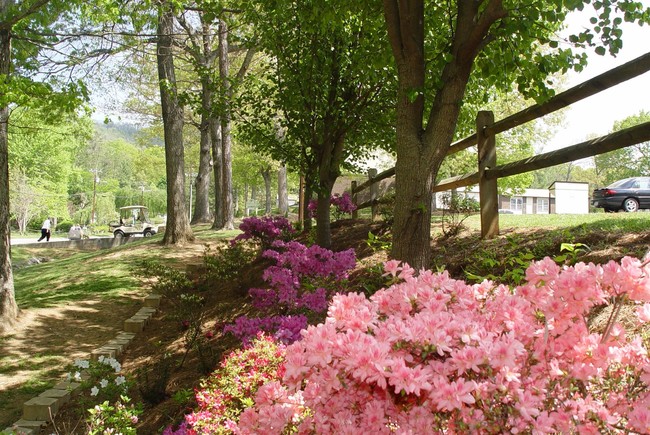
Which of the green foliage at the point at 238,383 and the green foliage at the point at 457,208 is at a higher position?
the green foliage at the point at 457,208

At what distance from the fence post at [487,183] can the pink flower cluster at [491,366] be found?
10.8 ft

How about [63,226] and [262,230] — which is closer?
[262,230]

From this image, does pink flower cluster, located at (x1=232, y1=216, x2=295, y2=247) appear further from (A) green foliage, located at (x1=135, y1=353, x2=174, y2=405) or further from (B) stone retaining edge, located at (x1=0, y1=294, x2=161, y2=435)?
(A) green foliage, located at (x1=135, y1=353, x2=174, y2=405)

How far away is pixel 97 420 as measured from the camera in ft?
9.63

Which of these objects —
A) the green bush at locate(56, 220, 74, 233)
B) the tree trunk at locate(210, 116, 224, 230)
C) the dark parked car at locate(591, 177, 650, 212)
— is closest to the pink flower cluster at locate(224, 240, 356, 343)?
the tree trunk at locate(210, 116, 224, 230)

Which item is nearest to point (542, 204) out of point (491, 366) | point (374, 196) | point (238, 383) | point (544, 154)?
point (374, 196)

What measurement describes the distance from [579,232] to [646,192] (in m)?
14.3

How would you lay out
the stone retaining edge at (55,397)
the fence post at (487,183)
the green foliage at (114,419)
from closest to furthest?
the green foliage at (114,419)
the stone retaining edge at (55,397)
the fence post at (487,183)

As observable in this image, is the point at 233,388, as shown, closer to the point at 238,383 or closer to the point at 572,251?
the point at 238,383

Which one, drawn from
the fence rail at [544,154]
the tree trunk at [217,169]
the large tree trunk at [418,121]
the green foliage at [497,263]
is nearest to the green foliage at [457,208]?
the fence rail at [544,154]

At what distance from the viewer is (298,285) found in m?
4.06

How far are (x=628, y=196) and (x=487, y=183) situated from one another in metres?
14.0

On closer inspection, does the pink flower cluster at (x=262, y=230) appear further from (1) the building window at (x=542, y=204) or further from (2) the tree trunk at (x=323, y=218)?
(1) the building window at (x=542, y=204)

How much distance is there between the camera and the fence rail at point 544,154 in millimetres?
3078
